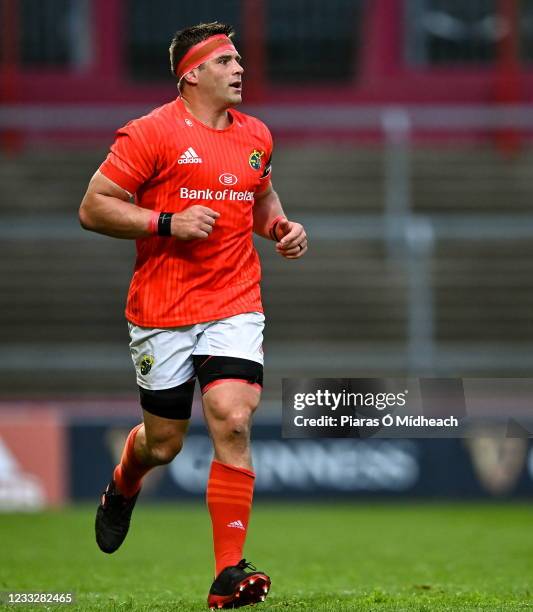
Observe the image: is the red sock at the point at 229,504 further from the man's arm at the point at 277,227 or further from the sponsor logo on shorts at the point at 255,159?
the sponsor logo on shorts at the point at 255,159

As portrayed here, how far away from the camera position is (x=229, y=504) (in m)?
5.68

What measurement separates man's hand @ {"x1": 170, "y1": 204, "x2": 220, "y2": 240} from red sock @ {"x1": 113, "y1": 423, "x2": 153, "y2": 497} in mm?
1143

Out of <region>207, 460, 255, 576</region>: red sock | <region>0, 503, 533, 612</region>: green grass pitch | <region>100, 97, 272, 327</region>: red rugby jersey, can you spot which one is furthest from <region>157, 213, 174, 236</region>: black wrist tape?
<region>0, 503, 533, 612</region>: green grass pitch

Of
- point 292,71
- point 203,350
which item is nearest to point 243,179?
point 203,350

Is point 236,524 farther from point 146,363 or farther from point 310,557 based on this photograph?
point 310,557

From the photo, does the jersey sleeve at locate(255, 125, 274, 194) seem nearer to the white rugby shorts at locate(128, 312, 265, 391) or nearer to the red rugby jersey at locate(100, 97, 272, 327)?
the red rugby jersey at locate(100, 97, 272, 327)

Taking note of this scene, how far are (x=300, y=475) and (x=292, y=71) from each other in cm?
717

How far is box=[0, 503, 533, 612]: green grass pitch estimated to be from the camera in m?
5.96

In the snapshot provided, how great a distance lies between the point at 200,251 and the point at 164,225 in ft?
0.91

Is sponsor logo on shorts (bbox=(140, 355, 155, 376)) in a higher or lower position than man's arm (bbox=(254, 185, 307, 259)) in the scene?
lower

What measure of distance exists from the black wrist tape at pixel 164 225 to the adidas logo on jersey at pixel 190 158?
27cm

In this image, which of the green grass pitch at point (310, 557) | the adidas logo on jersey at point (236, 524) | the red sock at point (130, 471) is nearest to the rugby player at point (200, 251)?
the adidas logo on jersey at point (236, 524)

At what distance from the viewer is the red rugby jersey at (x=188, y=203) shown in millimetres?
5875

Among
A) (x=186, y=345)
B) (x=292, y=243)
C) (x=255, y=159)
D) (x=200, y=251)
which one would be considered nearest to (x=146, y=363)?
(x=186, y=345)
